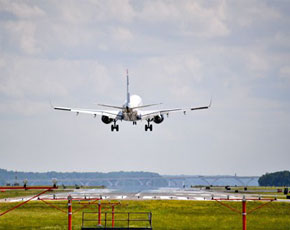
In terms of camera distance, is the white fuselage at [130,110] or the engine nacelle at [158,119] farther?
the engine nacelle at [158,119]

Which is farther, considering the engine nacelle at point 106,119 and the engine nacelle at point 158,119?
the engine nacelle at point 158,119

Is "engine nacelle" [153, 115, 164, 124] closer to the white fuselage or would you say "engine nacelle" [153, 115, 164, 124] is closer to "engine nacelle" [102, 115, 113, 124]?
the white fuselage

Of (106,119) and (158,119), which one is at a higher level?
(158,119)

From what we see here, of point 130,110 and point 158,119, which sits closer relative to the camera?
point 130,110

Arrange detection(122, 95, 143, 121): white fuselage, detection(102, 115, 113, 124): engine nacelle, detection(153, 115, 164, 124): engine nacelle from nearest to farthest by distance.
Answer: detection(122, 95, 143, 121): white fuselage → detection(102, 115, 113, 124): engine nacelle → detection(153, 115, 164, 124): engine nacelle

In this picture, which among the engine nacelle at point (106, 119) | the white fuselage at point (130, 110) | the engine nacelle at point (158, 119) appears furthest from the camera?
the engine nacelle at point (158, 119)

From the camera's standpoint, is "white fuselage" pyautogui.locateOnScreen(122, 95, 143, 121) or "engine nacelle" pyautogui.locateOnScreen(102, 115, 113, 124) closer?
"white fuselage" pyautogui.locateOnScreen(122, 95, 143, 121)

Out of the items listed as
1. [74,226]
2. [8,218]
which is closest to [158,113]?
[8,218]

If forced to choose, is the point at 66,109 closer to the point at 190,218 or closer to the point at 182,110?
the point at 182,110

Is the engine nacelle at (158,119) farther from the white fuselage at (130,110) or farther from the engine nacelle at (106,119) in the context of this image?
the engine nacelle at (106,119)

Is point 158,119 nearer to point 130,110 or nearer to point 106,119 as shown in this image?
point 130,110

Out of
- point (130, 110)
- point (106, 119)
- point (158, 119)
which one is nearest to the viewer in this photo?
point (130, 110)

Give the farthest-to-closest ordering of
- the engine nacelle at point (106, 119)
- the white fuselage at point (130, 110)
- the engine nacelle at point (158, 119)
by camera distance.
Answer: the engine nacelle at point (158, 119), the engine nacelle at point (106, 119), the white fuselage at point (130, 110)

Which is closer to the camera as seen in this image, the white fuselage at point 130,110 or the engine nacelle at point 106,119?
the white fuselage at point 130,110
